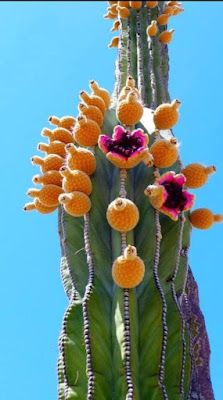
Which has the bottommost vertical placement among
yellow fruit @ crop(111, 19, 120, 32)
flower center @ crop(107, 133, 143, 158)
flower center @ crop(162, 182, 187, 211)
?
flower center @ crop(162, 182, 187, 211)

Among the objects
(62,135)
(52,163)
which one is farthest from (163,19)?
(52,163)

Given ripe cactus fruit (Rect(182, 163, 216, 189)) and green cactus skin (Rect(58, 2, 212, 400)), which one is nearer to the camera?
green cactus skin (Rect(58, 2, 212, 400))

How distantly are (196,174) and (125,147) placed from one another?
470 millimetres

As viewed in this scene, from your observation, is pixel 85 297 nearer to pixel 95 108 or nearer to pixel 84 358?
pixel 84 358

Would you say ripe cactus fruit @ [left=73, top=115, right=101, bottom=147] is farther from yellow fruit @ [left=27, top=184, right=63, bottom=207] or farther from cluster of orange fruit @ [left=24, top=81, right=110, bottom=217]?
yellow fruit @ [left=27, top=184, right=63, bottom=207]

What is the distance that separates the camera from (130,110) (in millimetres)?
3297

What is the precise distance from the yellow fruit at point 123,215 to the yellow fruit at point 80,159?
403mm

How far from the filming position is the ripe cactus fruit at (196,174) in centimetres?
333

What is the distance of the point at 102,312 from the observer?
8.89ft

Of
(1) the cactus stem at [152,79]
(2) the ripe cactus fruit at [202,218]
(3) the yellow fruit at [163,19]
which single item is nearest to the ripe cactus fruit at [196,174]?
(2) the ripe cactus fruit at [202,218]

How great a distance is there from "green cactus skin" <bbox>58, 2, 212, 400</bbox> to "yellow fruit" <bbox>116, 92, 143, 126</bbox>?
0.78 ft

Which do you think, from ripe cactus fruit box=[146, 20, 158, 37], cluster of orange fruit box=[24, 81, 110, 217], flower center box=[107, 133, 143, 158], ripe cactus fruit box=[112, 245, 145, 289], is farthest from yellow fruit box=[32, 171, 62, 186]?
ripe cactus fruit box=[146, 20, 158, 37]

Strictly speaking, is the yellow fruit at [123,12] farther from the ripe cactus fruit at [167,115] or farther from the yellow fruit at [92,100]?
the ripe cactus fruit at [167,115]

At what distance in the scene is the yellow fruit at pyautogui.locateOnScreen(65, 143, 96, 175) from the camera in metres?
3.13
